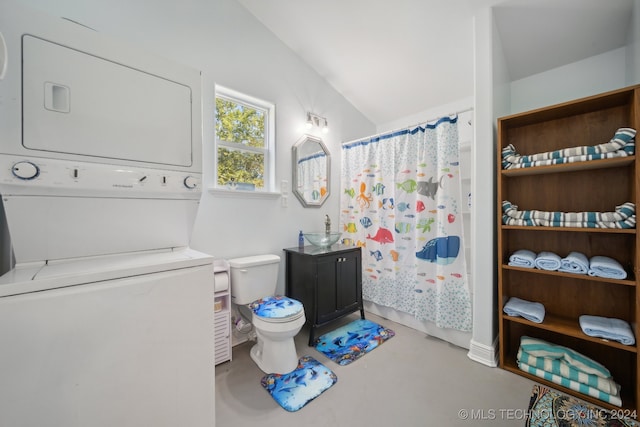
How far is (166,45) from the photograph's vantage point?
1770 millimetres

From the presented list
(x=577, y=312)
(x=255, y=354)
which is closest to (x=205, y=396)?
(x=255, y=354)

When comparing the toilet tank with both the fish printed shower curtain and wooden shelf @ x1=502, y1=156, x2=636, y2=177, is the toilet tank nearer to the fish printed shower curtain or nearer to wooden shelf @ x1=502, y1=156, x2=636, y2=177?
the fish printed shower curtain

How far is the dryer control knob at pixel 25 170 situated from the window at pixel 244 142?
1.18m

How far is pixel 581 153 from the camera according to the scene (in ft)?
4.89

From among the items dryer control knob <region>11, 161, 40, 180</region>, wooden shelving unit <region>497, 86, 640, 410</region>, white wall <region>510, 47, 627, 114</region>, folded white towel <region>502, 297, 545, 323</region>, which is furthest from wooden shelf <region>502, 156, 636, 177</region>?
dryer control knob <region>11, 161, 40, 180</region>

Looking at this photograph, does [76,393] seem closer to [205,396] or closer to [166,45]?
[205,396]

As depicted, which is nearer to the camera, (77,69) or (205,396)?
(77,69)

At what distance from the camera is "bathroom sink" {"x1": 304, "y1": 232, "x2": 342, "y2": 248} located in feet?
7.66

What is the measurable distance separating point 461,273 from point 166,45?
285 centimetres

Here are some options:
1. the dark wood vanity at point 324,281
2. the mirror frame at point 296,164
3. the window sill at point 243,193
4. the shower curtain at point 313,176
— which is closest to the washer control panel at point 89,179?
the window sill at point 243,193

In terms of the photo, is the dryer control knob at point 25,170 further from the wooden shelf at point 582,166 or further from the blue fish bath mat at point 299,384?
the wooden shelf at point 582,166

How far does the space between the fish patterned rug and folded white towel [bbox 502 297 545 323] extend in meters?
0.43

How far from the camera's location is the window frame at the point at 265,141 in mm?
2084

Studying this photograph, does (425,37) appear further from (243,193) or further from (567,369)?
(567,369)
